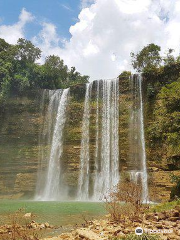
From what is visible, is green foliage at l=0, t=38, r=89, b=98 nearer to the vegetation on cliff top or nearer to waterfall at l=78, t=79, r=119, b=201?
waterfall at l=78, t=79, r=119, b=201

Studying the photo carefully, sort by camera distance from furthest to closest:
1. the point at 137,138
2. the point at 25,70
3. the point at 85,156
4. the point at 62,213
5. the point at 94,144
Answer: the point at 25,70, the point at 94,144, the point at 85,156, the point at 137,138, the point at 62,213

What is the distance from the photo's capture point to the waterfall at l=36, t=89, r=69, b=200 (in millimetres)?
27663

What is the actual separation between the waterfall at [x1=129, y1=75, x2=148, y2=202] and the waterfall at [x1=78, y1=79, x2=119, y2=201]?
61.6 inches

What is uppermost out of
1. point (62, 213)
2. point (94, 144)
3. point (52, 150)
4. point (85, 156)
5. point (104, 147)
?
point (94, 144)

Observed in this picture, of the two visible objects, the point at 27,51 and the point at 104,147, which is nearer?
the point at 104,147

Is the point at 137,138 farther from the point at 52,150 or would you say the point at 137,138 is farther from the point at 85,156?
the point at 52,150

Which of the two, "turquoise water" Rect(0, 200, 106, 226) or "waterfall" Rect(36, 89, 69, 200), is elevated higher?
"waterfall" Rect(36, 89, 69, 200)

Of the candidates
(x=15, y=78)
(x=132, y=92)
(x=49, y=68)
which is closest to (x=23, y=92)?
(x=15, y=78)

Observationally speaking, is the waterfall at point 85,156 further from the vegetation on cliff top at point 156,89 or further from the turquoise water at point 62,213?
the turquoise water at point 62,213

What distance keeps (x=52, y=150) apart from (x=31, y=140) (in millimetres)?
3212

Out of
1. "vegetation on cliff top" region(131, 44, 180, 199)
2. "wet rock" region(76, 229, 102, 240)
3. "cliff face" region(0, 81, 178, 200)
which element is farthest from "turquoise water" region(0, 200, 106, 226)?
"cliff face" region(0, 81, 178, 200)

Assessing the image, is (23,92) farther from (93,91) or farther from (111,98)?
(111,98)

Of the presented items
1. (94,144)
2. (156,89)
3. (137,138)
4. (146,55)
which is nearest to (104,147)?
(94,144)

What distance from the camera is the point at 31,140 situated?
3112cm
